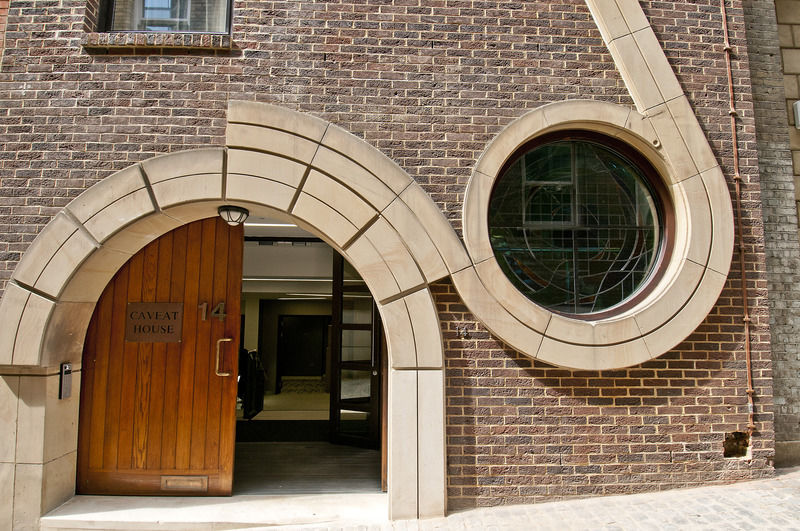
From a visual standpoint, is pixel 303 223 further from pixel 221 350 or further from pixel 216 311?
pixel 221 350

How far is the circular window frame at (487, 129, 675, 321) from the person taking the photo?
4.66 meters

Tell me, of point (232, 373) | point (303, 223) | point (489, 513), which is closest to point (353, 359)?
point (232, 373)

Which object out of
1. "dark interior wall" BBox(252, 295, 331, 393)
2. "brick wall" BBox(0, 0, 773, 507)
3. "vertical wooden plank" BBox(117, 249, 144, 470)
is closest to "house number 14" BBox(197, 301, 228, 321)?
"vertical wooden plank" BBox(117, 249, 144, 470)

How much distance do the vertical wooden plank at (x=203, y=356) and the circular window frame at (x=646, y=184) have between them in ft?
8.92

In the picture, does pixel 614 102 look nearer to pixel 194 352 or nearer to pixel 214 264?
pixel 214 264

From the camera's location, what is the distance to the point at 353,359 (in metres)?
6.81

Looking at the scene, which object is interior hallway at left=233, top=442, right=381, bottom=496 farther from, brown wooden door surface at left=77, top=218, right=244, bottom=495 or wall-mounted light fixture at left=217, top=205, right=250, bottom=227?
wall-mounted light fixture at left=217, top=205, right=250, bottom=227

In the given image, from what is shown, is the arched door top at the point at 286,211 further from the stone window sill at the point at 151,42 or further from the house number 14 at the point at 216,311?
the house number 14 at the point at 216,311

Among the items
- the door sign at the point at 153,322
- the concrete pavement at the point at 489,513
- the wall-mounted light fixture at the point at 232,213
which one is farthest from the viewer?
the door sign at the point at 153,322

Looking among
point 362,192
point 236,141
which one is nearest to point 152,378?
point 236,141

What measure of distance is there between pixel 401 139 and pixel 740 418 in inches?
151

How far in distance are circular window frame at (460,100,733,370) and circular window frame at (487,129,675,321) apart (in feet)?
0.07

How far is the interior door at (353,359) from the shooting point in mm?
6617

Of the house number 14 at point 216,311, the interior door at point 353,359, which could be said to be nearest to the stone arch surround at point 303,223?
the house number 14 at point 216,311
